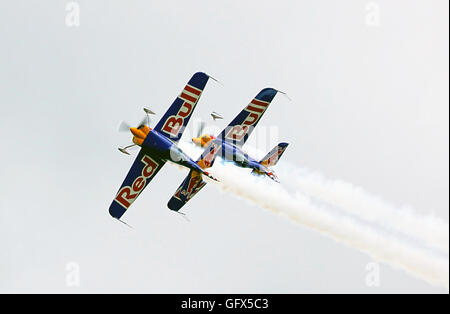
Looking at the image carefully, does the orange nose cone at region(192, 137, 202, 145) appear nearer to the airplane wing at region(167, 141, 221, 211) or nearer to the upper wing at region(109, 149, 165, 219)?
the airplane wing at region(167, 141, 221, 211)

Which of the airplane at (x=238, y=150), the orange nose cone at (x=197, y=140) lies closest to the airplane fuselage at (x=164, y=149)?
the airplane at (x=238, y=150)

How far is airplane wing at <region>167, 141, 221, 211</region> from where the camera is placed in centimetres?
3848

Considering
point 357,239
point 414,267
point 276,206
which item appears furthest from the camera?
point 276,206

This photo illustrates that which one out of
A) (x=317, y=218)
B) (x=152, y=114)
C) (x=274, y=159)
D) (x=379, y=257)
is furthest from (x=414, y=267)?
(x=152, y=114)

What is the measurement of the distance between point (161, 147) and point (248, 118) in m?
5.92

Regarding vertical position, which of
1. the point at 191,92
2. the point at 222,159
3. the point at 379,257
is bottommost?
the point at 379,257

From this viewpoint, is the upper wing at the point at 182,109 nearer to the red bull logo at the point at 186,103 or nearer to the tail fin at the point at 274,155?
the red bull logo at the point at 186,103

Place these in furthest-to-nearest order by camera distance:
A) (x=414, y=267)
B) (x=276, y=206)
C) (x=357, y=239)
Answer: (x=276, y=206) < (x=357, y=239) < (x=414, y=267)

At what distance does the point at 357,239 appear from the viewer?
35.7 meters

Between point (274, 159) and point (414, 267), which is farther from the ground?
point (274, 159)

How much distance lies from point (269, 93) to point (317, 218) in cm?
663

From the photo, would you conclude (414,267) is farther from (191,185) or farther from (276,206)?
(191,185)

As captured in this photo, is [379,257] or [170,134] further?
[170,134]

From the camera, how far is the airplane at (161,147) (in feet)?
118
